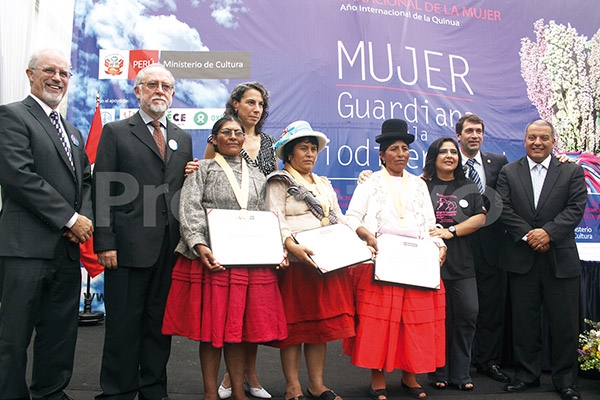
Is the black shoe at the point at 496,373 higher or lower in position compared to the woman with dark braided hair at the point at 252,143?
lower

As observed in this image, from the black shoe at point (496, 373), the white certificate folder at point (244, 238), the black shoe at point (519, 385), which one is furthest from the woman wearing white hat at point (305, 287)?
the black shoe at point (496, 373)

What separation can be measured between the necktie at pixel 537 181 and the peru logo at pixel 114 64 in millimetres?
4722

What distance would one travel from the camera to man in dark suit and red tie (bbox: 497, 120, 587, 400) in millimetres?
3191

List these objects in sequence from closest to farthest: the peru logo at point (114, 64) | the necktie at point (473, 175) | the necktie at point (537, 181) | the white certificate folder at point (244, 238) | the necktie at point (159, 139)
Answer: the white certificate folder at point (244, 238)
the necktie at point (159, 139)
the necktie at point (537, 181)
the necktie at point (473, 175)
the peru logo at point (114, 64)

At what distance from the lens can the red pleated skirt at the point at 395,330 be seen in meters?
2.79

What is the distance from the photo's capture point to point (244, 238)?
250 centimetres

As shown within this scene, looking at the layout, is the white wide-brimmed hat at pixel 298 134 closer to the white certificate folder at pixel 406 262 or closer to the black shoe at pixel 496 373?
the white certificate folder at pixel 406 262

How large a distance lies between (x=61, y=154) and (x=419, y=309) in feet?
7.89

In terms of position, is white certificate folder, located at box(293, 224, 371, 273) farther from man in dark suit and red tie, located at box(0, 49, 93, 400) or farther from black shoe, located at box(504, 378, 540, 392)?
black shoe, located at box(504, 378, 540, 392)

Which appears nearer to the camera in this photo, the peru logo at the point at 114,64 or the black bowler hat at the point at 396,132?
the black bowler hat at the point at 396,132

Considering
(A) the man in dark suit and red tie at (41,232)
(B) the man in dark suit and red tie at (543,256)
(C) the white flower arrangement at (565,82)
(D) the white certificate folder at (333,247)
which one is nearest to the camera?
(A) the man in dark suit and red tie at (41,232)

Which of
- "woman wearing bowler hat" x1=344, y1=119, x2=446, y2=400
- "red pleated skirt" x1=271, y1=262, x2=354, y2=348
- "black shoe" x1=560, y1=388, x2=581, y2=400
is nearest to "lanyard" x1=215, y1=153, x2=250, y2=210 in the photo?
"red pleated skirt" x1=271, y1=262, x2=354, y2=348

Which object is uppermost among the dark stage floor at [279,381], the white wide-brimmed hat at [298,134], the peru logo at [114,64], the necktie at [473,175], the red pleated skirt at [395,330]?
the peru logo at [114,64]

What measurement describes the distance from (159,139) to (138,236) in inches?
24.3
